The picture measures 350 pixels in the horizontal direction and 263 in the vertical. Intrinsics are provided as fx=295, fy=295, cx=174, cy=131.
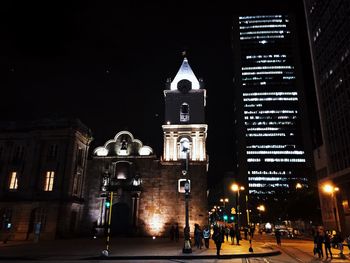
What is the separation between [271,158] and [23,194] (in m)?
109

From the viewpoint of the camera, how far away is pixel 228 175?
144 meters

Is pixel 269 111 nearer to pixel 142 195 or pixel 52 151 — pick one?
pixel 142 195

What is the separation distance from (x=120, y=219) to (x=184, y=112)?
19.2 m

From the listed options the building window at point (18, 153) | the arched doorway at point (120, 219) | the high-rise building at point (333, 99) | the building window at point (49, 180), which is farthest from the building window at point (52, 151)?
the high-rise building at point (333, 99)

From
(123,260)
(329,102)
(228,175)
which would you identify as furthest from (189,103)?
(228,175)

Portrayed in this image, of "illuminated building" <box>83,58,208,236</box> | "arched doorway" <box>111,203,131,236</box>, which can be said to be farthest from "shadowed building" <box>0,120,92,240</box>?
"arched doorway" <box>111,203,131,236</box>

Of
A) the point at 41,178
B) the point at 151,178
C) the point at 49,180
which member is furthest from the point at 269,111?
the point at 41,178

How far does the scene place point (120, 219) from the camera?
4234 centimetres

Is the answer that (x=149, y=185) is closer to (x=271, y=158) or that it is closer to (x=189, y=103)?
(x=189, y=103)

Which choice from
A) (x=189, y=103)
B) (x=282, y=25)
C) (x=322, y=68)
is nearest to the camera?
(x=189, y=103)

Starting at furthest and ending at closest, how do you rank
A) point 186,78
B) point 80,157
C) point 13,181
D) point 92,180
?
point 186,78 < point 92,180 < point 80,157 < point 13,181

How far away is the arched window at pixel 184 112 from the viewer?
4772 centimetres

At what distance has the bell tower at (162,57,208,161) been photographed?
45.2 meters

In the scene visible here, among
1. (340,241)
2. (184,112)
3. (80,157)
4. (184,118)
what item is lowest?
(340,241)
